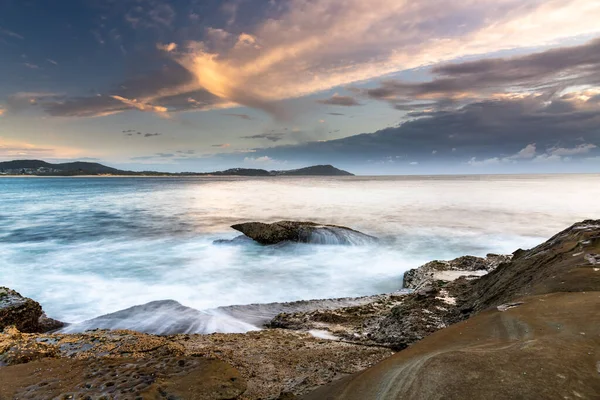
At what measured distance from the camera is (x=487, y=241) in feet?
55.4

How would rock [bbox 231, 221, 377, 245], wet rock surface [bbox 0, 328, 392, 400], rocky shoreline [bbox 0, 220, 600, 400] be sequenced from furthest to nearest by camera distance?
1. rock [bbox 231, 221, 377, 245]
2. wet rock surface [bbox 0, 328, 392, 400]
3. rocky shoreline [bbox 0, 220, 600, 400]

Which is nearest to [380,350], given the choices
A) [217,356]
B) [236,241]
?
[217,356]

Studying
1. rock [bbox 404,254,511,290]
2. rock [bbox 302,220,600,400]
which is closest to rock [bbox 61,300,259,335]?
rock [bbox 302,220,600,400]

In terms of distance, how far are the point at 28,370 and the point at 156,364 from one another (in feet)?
4.48

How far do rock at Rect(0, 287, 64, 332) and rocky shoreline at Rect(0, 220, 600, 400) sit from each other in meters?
0.02

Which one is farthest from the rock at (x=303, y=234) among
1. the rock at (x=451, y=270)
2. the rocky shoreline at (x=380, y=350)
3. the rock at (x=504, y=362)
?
the rock at (x=504, y=362)

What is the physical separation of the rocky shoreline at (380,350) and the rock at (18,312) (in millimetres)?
19

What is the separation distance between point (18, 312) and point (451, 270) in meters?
10.0

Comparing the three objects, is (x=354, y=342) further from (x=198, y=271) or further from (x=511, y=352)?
(x=198, y=271)

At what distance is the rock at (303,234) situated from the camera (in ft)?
52.0

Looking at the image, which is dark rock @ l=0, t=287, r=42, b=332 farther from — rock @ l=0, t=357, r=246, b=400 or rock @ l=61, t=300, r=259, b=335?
rock @ l=0, t=357, r=246, b=400

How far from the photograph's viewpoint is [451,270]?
31.6ft

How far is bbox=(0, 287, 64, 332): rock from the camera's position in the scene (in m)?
6.07

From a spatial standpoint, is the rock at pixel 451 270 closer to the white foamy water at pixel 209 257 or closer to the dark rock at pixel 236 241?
the white foamy water at pixel 209 257
